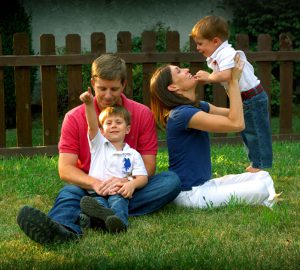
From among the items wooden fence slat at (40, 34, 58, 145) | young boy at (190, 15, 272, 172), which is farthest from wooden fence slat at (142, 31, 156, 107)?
young boy at (190, 15, 272, 172)

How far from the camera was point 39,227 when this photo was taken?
12.4ft

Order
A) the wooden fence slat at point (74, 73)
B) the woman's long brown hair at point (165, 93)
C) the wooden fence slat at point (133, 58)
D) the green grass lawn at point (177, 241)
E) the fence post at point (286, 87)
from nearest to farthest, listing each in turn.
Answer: the green grass lawn at point (177, 241) → the woman's long brown hair at point (165, 93) → the wooden fence slat at point (133, 58) → the wooden fence slat at point (74, 73) → the fence post at point (286, 87)

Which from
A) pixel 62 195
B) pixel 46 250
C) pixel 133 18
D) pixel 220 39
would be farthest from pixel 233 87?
pixel 133 18

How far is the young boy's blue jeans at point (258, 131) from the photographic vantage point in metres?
5.29

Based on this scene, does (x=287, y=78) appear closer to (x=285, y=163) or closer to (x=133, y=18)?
(x=285, y=163)

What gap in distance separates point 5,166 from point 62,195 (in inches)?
95.3

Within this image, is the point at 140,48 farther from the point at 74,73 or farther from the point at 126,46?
the point at 74,73

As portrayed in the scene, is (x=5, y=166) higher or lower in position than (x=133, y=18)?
lower

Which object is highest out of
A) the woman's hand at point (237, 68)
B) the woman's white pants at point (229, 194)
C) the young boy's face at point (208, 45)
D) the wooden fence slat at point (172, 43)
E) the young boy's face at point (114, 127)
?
the wooden fence slat at point (172, 43)

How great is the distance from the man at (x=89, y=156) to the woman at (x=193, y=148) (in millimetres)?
164

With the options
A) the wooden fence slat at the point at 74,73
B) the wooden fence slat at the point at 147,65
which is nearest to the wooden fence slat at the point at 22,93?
the wooden fence slat at the point at 74,73

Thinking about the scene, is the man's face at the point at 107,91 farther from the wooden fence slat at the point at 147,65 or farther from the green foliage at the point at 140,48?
the green foliage at the point at 140,48

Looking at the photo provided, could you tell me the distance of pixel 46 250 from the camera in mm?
3797

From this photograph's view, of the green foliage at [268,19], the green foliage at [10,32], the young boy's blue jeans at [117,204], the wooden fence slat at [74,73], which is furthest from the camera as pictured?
the green foliage at [268,19]
